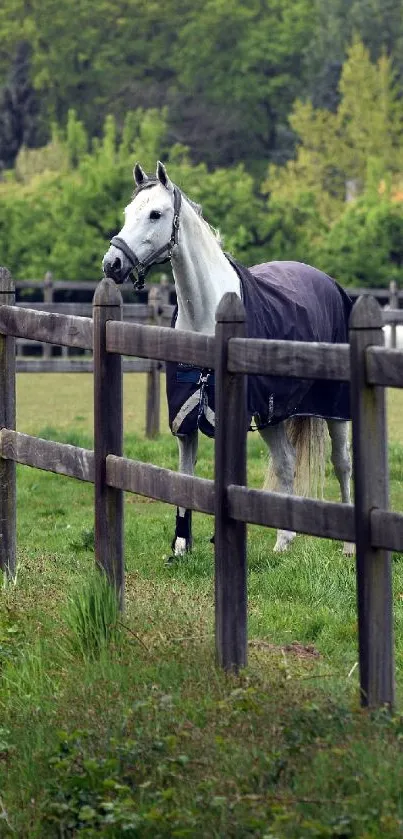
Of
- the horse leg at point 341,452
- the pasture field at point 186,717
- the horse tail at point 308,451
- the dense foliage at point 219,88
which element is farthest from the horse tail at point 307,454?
the dense foliage at point 219,88

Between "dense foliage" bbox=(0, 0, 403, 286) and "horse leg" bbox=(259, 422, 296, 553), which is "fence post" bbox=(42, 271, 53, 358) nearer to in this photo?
"dense foliage" bbox=(0, 0, 403, 286)

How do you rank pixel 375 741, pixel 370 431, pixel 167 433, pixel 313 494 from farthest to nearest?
pixel 167 433
pixel 313 494
pixel 370 431
pixel 375 741

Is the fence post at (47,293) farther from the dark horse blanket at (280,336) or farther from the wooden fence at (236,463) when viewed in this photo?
the wooden fence at (236,463)

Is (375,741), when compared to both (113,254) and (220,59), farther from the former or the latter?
(220,59)

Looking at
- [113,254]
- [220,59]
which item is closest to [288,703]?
[113,254]

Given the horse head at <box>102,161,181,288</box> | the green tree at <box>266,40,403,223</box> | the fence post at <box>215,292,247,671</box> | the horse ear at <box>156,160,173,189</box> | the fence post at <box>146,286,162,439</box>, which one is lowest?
the fence post at <box>146,286,162,439</box>

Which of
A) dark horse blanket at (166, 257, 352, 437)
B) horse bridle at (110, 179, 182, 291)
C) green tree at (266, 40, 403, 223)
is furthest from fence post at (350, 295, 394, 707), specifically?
green tree at (266, 40, 403, 223)

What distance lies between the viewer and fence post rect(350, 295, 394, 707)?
16.4ft

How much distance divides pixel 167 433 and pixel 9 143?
205 ft

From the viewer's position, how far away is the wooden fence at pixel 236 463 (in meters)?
5.00

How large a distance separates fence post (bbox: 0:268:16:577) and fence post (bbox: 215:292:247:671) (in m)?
2.39

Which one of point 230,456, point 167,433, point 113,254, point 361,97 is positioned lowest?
point 167,433

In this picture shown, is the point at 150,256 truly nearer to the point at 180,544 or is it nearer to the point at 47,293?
the point at 180,544

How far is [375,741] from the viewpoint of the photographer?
15.1 feet
